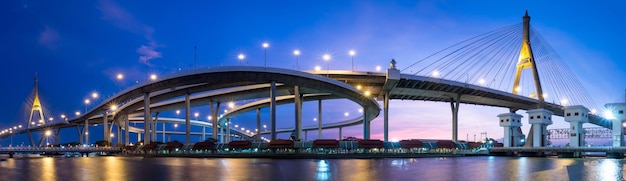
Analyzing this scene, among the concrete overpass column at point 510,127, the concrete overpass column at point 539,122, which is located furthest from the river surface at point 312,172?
the concrete overpass column at point 510,127

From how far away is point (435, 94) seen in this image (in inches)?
3681

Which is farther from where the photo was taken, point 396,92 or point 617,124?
point 396,92

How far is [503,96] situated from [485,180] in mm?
79921

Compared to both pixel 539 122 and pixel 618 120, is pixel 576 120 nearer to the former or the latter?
pixel 539 122

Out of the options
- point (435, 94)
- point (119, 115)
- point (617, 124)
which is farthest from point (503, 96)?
point (119, 115)

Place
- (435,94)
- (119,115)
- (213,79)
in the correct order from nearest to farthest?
(213,79)
(435,94)
(119,115)

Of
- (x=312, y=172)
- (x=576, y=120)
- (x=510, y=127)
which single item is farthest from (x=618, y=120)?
(x=312, y=172)

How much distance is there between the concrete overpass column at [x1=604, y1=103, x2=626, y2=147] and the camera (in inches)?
2367

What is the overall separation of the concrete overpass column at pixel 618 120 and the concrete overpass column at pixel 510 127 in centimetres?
1380

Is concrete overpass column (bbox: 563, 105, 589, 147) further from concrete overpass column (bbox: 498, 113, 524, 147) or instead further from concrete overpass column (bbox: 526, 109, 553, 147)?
concrete overpass column (bbox: 498, 113, 524, 147)

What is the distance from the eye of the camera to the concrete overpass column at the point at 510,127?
238ft

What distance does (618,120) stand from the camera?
60.8m

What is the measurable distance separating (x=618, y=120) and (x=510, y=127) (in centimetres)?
1477

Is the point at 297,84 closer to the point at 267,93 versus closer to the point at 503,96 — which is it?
the point at 267,93
